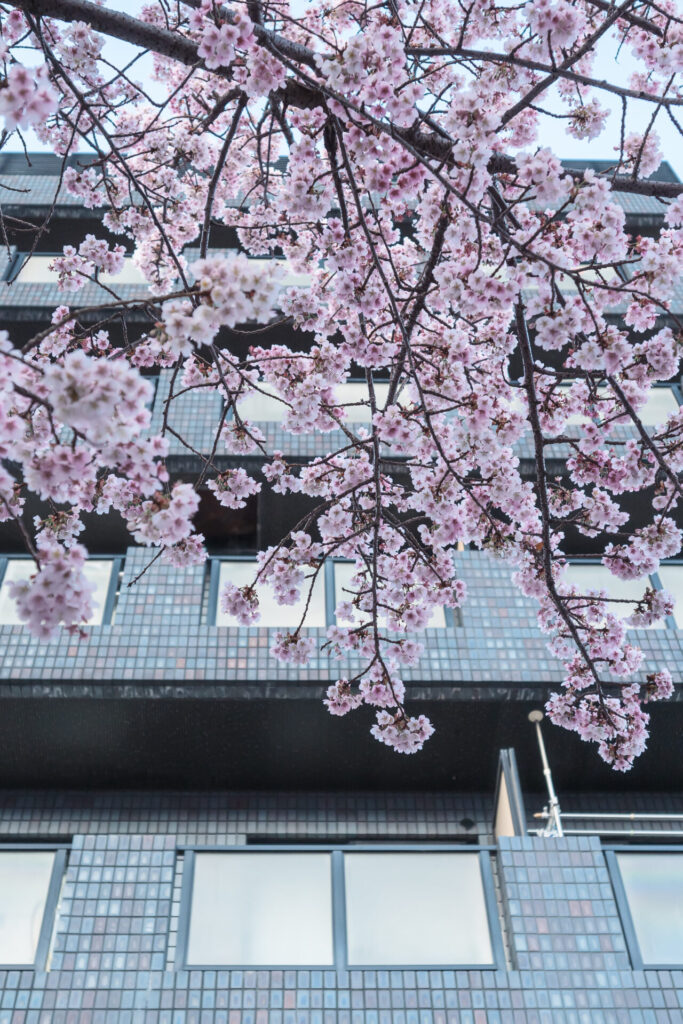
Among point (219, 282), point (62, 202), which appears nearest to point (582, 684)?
point (219, 282)

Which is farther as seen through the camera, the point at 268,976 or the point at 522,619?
the point at 522,619

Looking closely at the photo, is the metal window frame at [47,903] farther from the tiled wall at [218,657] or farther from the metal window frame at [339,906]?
the tiled wall at [218,657]

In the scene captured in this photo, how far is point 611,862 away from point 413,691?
2056mm

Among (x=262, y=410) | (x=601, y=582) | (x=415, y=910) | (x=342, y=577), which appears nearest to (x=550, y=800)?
(x=415, y=910)

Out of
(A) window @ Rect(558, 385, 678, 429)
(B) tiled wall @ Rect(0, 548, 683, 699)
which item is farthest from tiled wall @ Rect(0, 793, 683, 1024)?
(A) window @ Rect(558, 385, 678, 429)

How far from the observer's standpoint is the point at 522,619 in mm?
7840

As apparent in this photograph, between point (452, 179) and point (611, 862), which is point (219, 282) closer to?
point (452, 179)

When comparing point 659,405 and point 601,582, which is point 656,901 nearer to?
point 601,582

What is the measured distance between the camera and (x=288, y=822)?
768 centimetres

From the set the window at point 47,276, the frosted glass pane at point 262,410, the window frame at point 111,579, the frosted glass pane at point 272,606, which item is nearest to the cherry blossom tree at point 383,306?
the frosted glass pane at point 272,606

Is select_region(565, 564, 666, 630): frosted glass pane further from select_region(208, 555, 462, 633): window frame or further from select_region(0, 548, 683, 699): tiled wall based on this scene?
select_region(208, 555, 462, 633): window frame

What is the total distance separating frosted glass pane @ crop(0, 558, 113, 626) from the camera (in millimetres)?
8008

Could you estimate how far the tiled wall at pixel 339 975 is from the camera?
16.7 feet

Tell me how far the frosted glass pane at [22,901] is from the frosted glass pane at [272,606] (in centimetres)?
271
